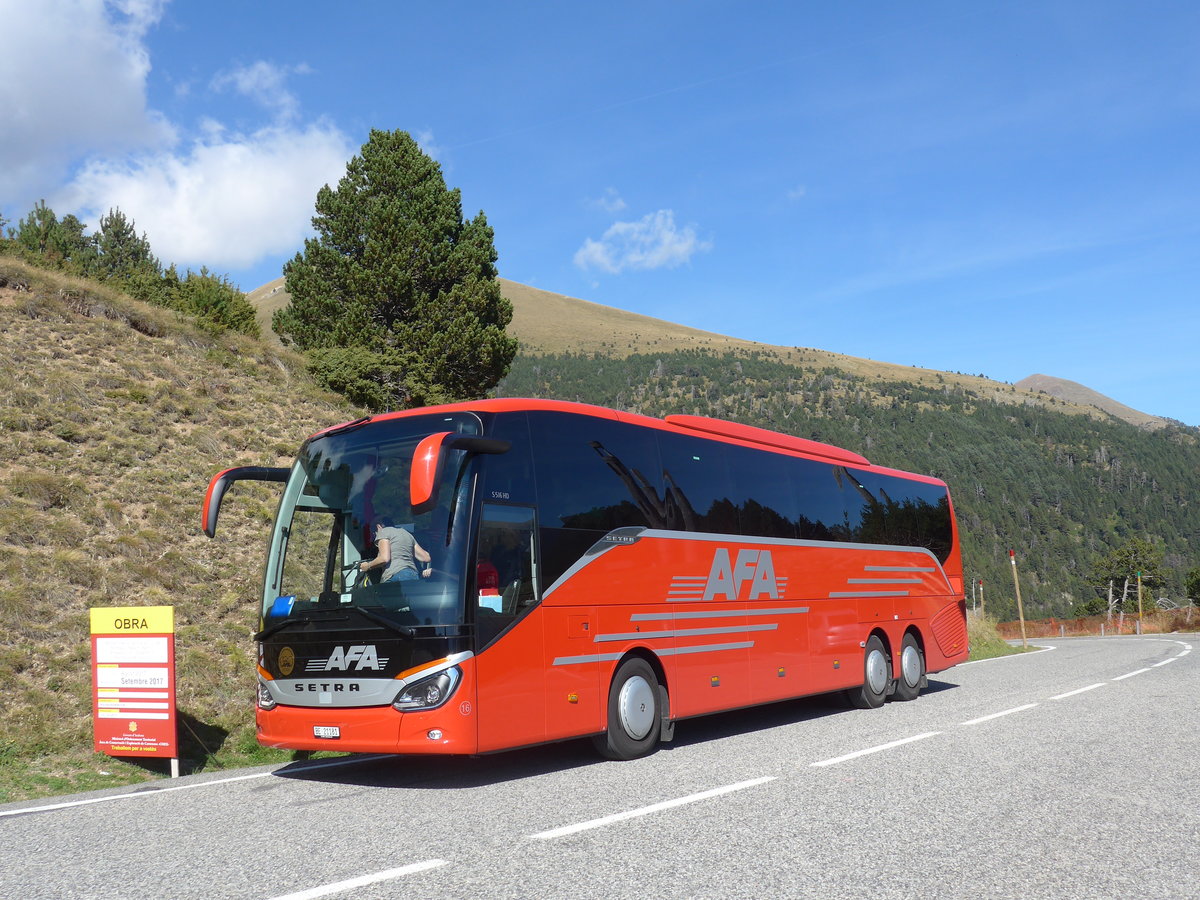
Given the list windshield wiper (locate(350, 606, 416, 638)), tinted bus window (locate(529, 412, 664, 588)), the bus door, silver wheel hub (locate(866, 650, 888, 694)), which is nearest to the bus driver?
windshield wiper (locate(350, 606, 416, 638))

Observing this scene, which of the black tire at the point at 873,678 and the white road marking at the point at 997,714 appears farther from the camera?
the black tire at the point at 873,678

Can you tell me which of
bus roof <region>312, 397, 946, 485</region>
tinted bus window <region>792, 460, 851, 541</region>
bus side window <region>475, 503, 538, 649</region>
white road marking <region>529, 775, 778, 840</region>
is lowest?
white road marking <region>529, 775, 778, 840</region>

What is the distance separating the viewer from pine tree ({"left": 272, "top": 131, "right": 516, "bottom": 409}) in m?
27.9

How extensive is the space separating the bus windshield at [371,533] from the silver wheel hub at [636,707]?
2334 mm

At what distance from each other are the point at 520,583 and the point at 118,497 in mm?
10517

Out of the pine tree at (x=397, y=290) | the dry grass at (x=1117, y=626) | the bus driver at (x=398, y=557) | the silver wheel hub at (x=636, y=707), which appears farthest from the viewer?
the dry grass at (x=1117, y=626)

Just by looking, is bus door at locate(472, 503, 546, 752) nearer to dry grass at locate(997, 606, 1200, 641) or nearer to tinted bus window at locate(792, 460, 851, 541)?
tinted bus window at locate(792, 460, 851, 541)

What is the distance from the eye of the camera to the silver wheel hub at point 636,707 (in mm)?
9531

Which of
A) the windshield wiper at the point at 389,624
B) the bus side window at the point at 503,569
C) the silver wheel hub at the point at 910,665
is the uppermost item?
the bus side window at the point at 503,569

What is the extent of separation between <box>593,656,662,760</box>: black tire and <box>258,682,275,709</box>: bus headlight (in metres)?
2.92

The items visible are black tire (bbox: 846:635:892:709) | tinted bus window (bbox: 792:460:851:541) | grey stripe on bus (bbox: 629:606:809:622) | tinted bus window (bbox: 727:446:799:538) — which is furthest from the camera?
black tire (bbox: 846:635:892:709)

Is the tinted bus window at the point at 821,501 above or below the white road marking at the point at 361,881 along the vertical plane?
above

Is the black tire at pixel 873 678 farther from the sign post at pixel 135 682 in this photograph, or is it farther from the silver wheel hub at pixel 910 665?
the sign post at pixel 135 682

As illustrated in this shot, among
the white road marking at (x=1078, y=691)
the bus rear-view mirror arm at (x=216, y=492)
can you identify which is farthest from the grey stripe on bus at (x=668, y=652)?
the white road marking at (x=1078, y=691)
